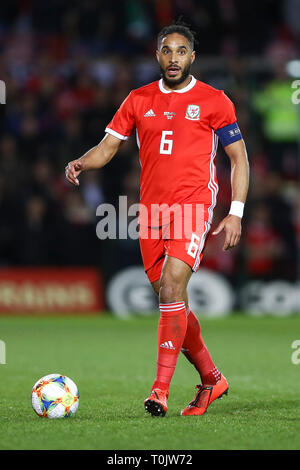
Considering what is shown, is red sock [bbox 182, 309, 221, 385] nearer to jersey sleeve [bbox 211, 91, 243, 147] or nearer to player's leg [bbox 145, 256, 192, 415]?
player's leg [bbox 145, 256, 192, 415]

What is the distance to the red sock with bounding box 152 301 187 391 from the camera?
5.45 m

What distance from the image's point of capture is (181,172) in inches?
223

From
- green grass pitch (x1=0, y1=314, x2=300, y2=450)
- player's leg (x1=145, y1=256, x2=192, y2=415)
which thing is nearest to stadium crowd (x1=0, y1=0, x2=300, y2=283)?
green grass pitch (x1=0, y1=314, x2=300, y2=450)

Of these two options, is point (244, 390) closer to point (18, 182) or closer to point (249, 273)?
point (249, 273)

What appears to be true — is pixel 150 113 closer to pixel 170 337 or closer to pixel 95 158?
pixel 95 158

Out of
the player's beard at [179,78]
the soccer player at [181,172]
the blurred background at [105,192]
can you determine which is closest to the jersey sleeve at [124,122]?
the soccer player at [181,172]

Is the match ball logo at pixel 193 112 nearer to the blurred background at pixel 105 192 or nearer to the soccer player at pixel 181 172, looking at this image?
the soccer player at pixel 181 172

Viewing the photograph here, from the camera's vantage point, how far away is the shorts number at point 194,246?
5527mm

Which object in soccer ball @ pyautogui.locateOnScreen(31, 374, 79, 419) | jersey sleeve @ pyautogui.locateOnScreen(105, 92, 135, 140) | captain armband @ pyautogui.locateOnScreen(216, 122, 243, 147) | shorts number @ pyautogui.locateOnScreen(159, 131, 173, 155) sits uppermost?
jersey sleeve @ pyautogui.locateOnScreen(105, 92, 135, 140)

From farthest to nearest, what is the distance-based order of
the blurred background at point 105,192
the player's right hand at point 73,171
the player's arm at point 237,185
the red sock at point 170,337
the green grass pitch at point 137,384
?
1. the blurred background at point 105,192
2. the player's right hand at point 73,171
3. the player's arm at point 237,185
4. the red sock at point 170,337
5. the green grass pitch at point 137,384

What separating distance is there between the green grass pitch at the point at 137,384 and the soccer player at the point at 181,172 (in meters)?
0.48
